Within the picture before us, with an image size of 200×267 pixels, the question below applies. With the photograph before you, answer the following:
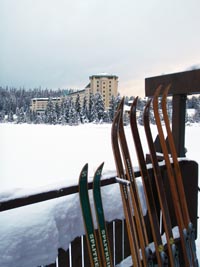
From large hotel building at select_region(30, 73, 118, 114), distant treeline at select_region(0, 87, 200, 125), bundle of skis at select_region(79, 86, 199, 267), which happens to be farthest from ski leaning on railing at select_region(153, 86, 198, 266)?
large hotel building at select_region(30, 73, 118, 114)

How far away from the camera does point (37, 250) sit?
1222mm

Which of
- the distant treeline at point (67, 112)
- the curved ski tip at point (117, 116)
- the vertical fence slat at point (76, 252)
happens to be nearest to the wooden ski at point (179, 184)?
the curved ski tip at point (117, 116)

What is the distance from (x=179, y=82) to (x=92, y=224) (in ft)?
3.98

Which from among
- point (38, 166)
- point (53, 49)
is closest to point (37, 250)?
point (38, 166)

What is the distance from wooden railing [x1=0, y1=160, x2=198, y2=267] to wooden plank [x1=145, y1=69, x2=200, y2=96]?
541mm

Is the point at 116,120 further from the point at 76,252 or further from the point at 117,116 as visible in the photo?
the point at 76,252

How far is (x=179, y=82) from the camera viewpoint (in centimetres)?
190

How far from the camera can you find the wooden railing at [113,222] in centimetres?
121

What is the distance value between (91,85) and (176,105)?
1940 inches

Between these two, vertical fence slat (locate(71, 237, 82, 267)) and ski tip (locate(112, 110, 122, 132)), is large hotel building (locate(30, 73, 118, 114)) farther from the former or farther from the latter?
vertical fence slat (locate(71, 237, 82, 267))

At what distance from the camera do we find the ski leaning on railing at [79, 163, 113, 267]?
131 cm

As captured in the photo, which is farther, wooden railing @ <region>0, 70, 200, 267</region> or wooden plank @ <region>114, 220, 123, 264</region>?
wooden plank @ <region>114, 220, 123, 264</region>

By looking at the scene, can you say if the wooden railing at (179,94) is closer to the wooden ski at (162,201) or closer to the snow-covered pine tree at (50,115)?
the wooden ski at (162,201)

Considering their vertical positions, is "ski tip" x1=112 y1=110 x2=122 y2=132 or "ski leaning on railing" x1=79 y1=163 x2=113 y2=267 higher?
"ski tip" x1=112 y1=110 x2=122 y2=132
